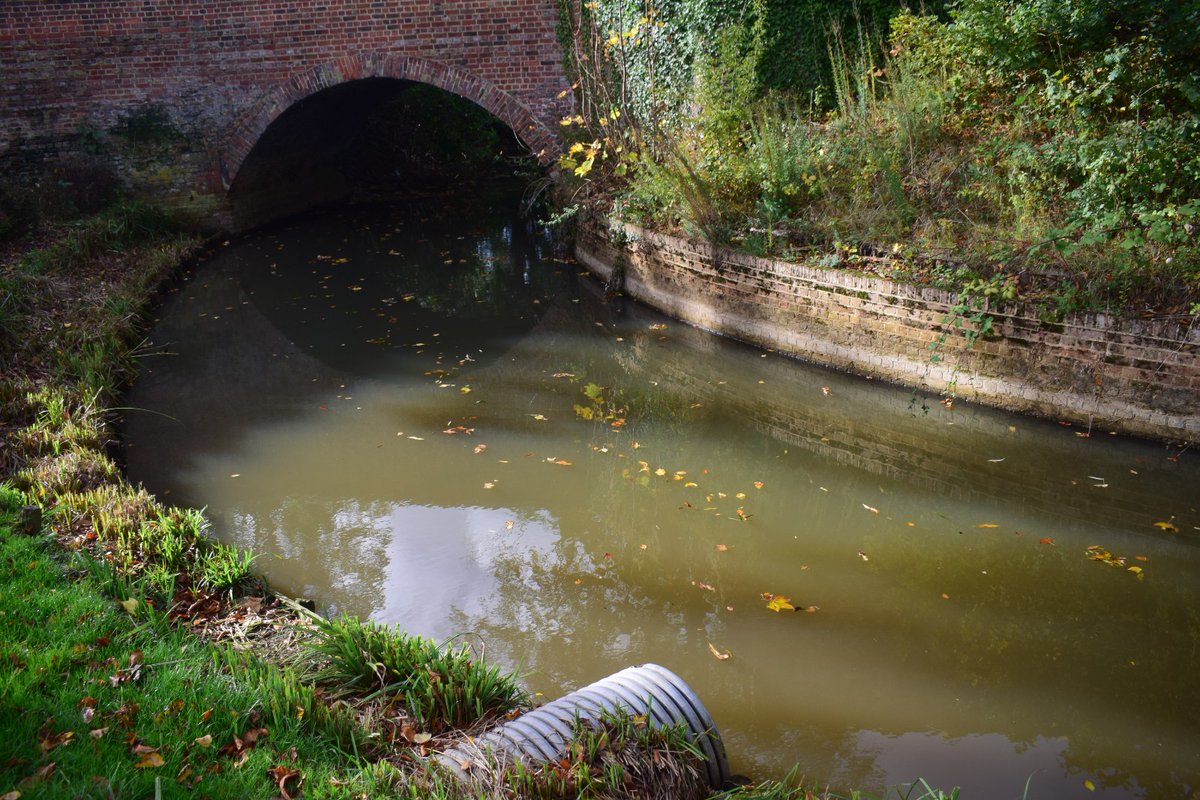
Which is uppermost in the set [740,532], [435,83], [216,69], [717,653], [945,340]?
[216,69]

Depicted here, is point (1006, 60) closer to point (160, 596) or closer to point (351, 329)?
point (351, 329)

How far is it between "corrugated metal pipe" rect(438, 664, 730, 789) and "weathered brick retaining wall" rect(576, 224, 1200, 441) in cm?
527

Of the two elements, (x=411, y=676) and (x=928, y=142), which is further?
(x=928, y=142)

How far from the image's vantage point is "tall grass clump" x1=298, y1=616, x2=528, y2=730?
159 inches

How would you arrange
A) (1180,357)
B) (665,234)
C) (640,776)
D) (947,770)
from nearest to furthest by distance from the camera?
(640,776), (947,770), (1180,357), (665,234)

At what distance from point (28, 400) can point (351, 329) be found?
4.09m

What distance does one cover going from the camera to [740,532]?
20.7ft

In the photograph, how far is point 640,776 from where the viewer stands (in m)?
3.53

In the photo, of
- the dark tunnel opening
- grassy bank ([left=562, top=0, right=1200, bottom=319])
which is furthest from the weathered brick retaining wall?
the dark tunnel opening

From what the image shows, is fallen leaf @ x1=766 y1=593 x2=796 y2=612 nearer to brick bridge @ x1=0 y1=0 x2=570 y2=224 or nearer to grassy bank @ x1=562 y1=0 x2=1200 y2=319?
grassy bank @ x1=562 y1=0 x2=1200 y2=319

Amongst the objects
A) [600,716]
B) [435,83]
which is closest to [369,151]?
[435,83]

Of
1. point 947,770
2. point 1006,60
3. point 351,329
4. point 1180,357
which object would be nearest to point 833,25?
point 1006,60

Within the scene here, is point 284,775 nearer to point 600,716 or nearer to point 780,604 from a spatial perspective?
point 600,716

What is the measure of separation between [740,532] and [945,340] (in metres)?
3.30
